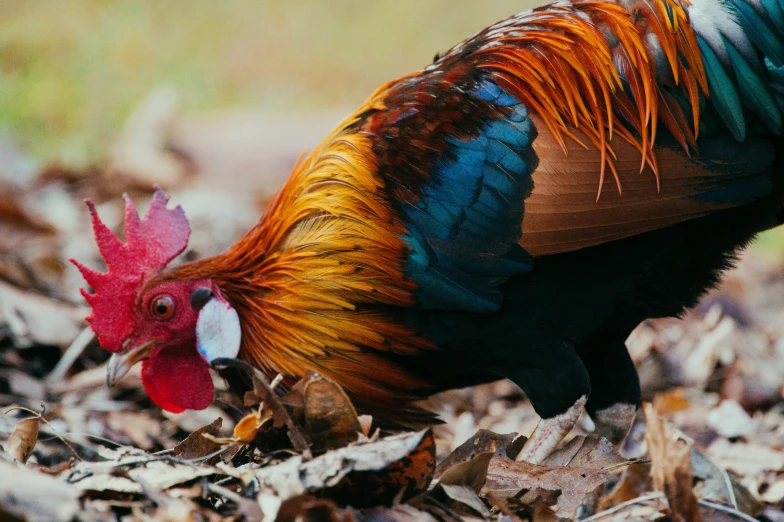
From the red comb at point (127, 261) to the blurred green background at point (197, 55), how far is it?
6049mm

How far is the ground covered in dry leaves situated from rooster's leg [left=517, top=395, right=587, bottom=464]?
0.17 ft

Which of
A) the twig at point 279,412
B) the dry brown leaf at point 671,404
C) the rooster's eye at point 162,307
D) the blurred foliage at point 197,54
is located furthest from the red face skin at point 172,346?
the blurred foliage at point 197,54

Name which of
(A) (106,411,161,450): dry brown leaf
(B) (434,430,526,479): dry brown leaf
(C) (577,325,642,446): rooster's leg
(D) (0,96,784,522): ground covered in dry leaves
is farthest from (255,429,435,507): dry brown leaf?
(A) (106,411,161,450): dry brown leaf

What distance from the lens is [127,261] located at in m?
3.39

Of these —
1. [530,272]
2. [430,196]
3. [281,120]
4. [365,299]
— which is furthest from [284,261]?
[281,120]

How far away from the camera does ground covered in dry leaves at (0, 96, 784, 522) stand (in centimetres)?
232

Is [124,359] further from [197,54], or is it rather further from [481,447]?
[197,54]

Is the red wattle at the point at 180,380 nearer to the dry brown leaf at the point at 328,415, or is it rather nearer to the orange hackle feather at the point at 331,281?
the orange hackle feather at the point at 331,281

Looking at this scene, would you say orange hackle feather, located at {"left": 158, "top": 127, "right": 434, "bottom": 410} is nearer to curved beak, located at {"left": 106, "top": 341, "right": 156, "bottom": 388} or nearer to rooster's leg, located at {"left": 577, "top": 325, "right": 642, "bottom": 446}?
curved beak, located at {"left": 106, "top": 341, "right": 156, "bottom": 388}

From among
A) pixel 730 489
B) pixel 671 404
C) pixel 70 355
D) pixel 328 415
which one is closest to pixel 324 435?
pixel 328 415

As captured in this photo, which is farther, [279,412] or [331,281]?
[331,281]

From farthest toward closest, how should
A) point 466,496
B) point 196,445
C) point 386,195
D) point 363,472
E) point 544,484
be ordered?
point 386,195
point 196,445
point 544,484
point 466,496
point 363,472

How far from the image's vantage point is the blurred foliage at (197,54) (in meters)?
10.6

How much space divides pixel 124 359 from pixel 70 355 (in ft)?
4.58
